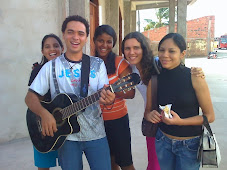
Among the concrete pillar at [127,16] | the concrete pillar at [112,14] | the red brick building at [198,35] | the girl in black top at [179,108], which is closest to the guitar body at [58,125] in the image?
the girl in black top at [179,108]

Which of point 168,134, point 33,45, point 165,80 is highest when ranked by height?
point 33,45

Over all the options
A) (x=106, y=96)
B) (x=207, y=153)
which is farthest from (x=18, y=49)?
(x=207, y=153)

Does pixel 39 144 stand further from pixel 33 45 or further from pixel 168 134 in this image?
pixel 33 45

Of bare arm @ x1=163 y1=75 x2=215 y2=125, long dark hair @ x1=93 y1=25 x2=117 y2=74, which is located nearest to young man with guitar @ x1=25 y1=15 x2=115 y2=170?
long dark hair @ x1=93 y1=25 x2=117 y2=74

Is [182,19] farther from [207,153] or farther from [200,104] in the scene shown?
[207,153]

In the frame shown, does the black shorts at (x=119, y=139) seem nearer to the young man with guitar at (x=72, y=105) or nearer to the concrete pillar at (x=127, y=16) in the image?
the young man with guitar at (x=72, y=105)

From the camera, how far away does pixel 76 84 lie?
199 cm

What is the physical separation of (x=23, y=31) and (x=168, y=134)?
3227 millimetres

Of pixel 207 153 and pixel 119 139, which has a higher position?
pixel 207 153

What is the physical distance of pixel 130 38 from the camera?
2439 mm

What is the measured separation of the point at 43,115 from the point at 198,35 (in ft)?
121

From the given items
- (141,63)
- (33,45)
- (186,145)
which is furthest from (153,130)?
(33,45)

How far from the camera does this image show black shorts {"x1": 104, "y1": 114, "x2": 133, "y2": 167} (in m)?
2.46

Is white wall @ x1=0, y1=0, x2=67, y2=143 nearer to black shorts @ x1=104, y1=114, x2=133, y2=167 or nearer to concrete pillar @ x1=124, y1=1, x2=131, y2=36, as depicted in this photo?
black shorts @ x1=104, y1=114, x2=133, y2=167
